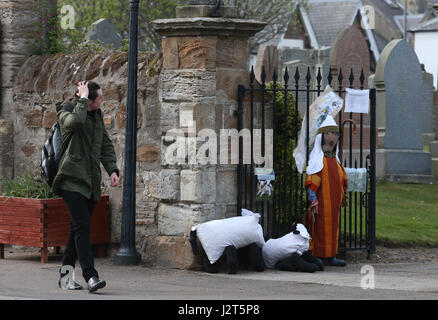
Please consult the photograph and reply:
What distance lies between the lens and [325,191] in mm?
9664

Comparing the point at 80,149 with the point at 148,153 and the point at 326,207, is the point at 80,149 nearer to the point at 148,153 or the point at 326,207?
the point at 148,153

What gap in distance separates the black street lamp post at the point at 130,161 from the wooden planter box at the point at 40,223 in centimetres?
48

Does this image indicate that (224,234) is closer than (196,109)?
Yes

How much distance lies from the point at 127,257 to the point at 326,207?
2083 millimetres

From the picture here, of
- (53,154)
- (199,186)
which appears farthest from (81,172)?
(199,186)

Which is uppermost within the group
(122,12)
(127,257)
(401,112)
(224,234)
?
(122,12)

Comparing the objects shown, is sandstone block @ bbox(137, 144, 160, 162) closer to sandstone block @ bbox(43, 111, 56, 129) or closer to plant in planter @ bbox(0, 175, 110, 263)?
plant in planter @ bbox(0, 175, 110, 263)

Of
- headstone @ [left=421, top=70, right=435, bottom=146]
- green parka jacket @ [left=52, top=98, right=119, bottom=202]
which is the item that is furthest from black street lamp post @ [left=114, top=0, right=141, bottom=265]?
headstone @ [left=421, top=70, right=435, bottom=146]

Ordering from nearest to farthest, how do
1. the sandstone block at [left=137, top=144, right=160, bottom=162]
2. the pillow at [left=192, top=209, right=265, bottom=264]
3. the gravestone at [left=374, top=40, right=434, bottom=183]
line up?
the pillow at [left=192, top=209, right=265, bottom=264], the sandstone block at [left=137, top=144, right=160, bottom=162], the gravestone at [left=374, top=40, right=434, bottom=183]

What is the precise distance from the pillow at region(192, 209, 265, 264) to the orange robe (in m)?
0.84

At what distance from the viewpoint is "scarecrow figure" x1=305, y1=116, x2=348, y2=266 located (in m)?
9.66

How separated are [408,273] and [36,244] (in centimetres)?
373

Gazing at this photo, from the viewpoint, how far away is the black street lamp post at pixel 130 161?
373 inches

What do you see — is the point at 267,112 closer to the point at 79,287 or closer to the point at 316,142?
the point at 316,142
